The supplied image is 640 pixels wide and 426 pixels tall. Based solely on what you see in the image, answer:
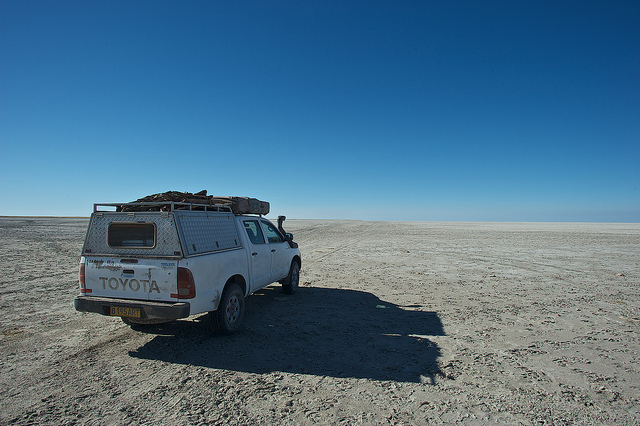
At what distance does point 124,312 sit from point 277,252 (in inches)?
134

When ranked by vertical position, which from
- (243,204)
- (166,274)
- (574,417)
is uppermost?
(243,204)

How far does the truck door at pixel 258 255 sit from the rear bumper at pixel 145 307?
190 cm

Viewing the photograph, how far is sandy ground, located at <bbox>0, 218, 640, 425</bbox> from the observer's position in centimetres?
332

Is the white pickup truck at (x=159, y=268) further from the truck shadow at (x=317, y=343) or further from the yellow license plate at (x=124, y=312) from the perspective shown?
the truck shadow at (x=317, y=343)

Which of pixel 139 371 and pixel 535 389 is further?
pixel 139 371

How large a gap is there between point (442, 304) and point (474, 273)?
461cm

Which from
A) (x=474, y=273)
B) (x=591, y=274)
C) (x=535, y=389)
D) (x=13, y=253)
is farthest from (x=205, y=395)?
(x=13, y=253)

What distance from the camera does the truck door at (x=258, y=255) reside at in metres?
6.39

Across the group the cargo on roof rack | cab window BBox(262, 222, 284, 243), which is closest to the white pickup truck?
the cargo on roof rack

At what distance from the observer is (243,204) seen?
6.79 m

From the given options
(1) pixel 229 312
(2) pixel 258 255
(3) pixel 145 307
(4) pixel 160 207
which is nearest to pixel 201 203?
(4) pixel 160 207

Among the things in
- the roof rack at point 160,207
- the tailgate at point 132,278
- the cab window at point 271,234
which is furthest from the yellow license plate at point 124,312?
the cab window at point 271,234

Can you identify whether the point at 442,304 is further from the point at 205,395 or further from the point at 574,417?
the point at 205,395

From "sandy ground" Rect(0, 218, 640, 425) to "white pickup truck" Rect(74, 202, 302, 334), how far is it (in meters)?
0.58
